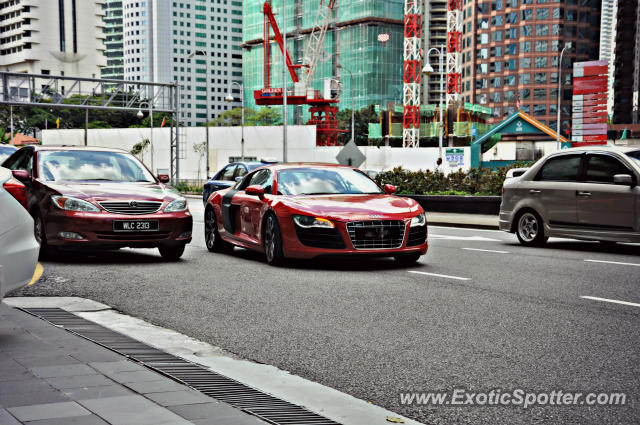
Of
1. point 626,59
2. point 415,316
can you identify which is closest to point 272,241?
point 415,316

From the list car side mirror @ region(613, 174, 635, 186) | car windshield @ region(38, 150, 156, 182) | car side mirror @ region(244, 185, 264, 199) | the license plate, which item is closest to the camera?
the license plate

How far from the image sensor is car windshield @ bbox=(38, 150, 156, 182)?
1219 centimetres

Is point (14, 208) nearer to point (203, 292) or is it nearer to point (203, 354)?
point (203, 354)

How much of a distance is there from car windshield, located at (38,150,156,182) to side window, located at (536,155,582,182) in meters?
6.82

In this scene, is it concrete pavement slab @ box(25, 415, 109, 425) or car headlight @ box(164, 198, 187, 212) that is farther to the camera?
car headlight @ box(164, 198, 187, 212)

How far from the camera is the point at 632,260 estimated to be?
12039 mm

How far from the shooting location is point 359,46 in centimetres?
12875

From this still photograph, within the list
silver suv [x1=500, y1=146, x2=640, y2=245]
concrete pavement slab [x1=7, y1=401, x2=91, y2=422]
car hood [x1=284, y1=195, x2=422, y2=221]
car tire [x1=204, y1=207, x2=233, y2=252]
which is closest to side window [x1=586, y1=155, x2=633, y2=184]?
silver suv [x1=500, y1=146, x2=640, y2=245]

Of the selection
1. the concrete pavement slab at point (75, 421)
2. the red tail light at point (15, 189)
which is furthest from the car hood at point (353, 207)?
the concrete pavement slab at point (75, 421)

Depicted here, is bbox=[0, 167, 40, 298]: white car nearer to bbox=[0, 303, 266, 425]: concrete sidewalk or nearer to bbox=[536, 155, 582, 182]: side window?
bbox=[0, 303, 266, 425]: concrete sidewalk

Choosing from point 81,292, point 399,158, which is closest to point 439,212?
point 81,292

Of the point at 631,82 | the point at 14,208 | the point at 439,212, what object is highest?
the point at 631,82

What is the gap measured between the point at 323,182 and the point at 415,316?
4985mm

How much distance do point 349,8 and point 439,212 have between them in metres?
109
